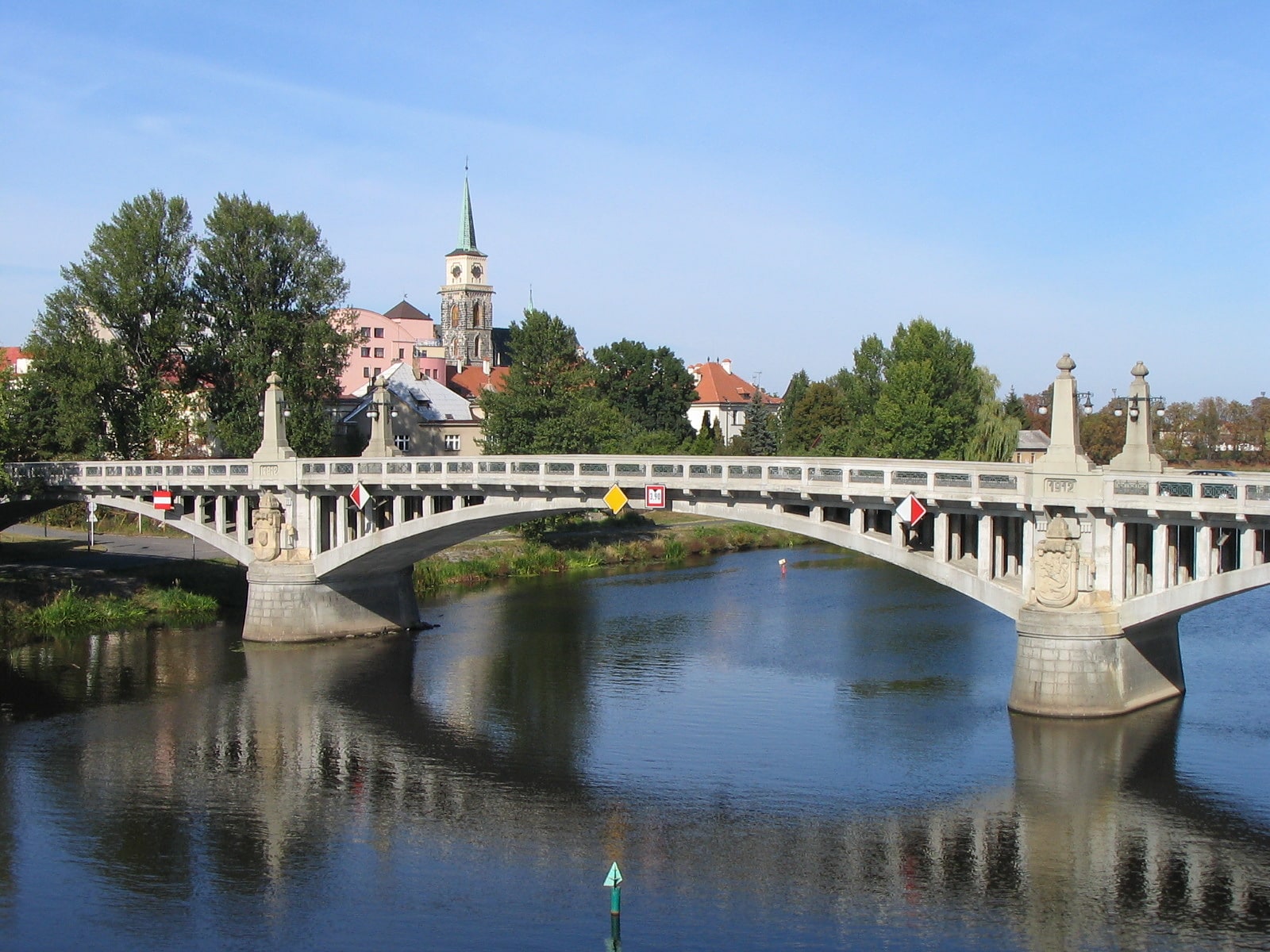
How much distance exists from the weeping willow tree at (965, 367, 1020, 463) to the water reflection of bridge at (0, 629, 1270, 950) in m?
39.1

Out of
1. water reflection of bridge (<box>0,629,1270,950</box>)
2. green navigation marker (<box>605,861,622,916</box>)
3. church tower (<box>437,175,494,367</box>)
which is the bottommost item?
water reflection of bridge (<box>0,629,1270,950</box>)

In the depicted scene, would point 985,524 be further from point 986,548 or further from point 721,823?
point 721,823

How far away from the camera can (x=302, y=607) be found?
4291 centimetres

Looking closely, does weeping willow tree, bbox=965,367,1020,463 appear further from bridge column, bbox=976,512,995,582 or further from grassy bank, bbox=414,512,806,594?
bridge column, bbox=976,512,995,582

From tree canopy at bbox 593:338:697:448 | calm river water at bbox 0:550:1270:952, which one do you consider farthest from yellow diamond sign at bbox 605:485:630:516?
tree canopy at bbox 593:338:697:448

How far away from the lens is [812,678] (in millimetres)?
35844

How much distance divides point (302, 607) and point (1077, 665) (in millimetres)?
25127

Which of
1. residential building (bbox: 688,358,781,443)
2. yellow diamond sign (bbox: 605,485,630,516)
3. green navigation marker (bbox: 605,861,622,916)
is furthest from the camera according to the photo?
residential building (bbox: 688,358,781,443)

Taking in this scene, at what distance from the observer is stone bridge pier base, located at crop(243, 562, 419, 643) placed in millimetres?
42906

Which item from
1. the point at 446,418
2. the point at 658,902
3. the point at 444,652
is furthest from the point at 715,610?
the point at 446,418

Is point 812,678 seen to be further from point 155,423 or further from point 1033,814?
point 155,423

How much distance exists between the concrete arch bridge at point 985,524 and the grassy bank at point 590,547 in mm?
13163

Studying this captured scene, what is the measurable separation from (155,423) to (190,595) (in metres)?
12.4

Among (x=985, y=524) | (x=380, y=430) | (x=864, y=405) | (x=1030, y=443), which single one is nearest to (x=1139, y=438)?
(x=985, y=524)
